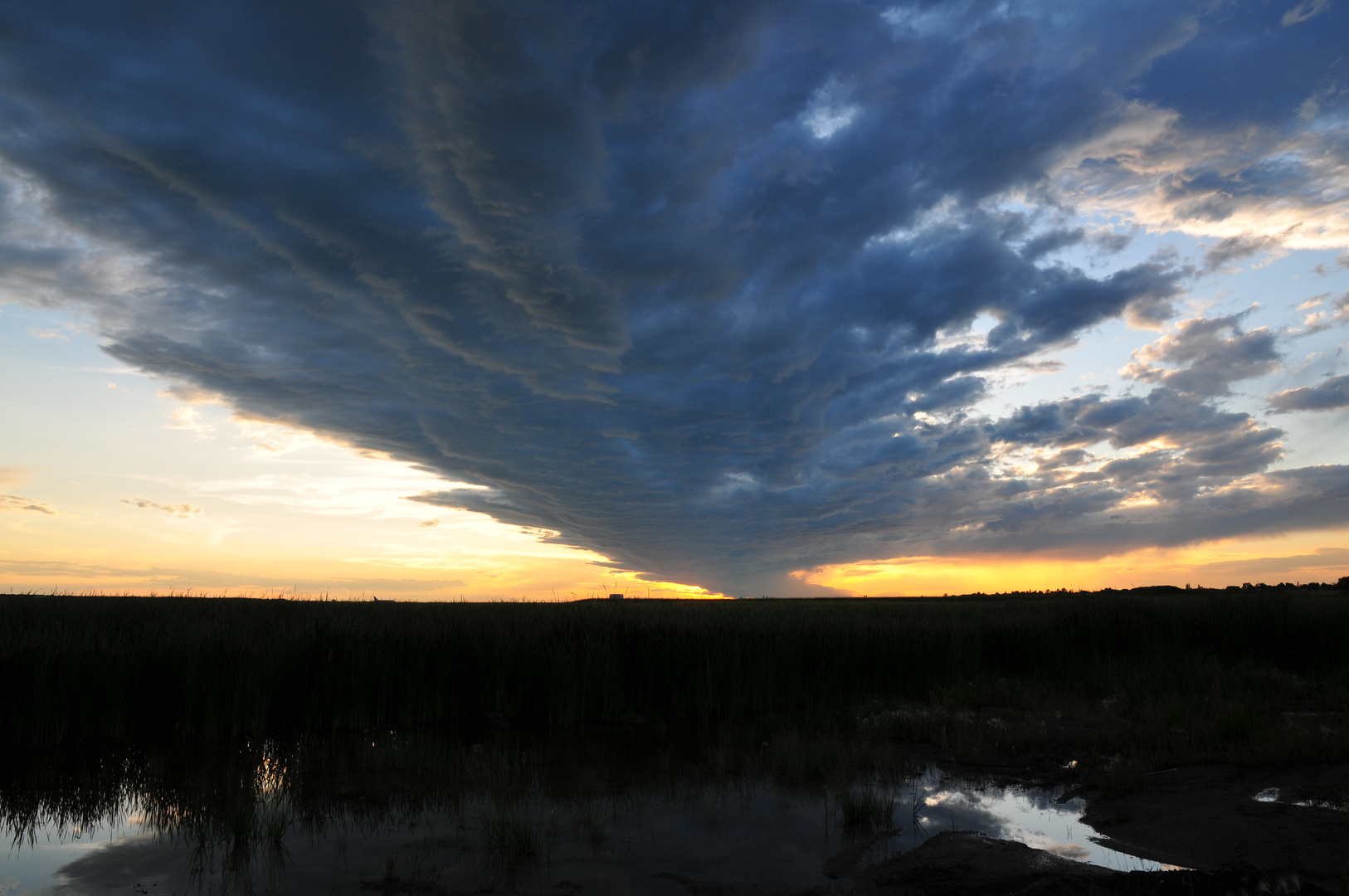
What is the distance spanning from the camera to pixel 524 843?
5133 mm

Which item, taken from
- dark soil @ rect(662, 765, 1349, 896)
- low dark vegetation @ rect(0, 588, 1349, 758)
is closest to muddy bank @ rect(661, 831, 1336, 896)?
dark soil @ rect(662, 765, 1349, 896)

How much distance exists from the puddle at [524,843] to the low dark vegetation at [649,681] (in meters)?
2.97

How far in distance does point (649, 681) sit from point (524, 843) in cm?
710

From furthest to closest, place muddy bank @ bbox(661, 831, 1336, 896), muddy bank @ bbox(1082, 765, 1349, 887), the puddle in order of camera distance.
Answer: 1. the puddle
2. muddy bank @ bbox(1082, 765, 1349, 887)
3. muddy bank @ bbox(661, 831, 1336, 896)

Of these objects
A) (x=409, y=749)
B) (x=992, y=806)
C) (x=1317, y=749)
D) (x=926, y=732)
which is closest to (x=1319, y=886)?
(x=992, y=806)

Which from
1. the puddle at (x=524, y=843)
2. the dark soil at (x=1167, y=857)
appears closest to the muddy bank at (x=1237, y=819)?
the dark soil at (x=1167, y=857)

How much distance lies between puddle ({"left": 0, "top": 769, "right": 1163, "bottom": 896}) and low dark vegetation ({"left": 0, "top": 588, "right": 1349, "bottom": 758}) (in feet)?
9.75

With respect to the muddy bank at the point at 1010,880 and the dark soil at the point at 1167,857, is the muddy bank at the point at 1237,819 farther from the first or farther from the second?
the muddy bank at the point at 1010,880

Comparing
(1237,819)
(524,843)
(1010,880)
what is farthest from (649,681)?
(1237,819)

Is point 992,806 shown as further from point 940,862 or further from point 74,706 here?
point 74,706

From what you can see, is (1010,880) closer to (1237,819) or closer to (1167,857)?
(1167,857)

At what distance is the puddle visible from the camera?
15.7ft

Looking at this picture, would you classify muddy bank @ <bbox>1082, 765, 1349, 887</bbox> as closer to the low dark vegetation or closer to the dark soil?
the dark soil

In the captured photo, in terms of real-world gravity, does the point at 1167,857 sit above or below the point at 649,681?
below
